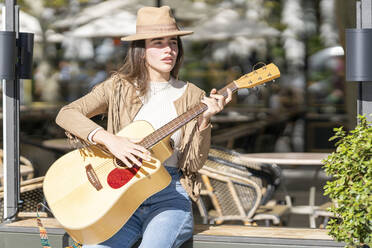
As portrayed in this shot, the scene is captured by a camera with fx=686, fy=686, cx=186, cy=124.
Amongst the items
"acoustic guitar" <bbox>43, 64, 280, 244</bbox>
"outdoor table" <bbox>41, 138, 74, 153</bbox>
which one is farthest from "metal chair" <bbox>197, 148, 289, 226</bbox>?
"outdoor table" <bbox>41, 138, 74, 153</bbox>

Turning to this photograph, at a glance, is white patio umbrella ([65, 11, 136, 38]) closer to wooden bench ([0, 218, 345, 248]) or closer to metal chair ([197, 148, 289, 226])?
metal chair ([197, 148, 289, 226])

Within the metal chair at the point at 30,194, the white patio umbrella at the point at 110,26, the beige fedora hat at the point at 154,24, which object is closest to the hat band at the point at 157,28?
the beige fedora hat at the point at 154,24

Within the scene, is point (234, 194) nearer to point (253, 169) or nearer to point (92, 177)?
point (253, 169)

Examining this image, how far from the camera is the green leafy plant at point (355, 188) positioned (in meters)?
2.52

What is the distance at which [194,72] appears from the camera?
13.1 m

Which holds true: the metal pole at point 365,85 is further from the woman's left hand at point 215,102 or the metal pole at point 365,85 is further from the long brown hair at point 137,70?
the long brown hair at point 137,70

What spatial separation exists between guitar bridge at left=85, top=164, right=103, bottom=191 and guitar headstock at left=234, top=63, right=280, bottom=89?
0.77m

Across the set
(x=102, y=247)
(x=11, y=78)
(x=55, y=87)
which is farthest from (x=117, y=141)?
(x=55, y=87)

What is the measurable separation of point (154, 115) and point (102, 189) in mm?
468

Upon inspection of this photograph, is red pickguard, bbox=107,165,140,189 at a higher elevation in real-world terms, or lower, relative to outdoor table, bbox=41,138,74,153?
higher

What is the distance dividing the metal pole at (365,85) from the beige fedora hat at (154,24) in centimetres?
90

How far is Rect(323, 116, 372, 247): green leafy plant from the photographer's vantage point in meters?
2.52

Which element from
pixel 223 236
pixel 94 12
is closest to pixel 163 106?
pixel 223 236

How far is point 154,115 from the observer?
333 centimetres
